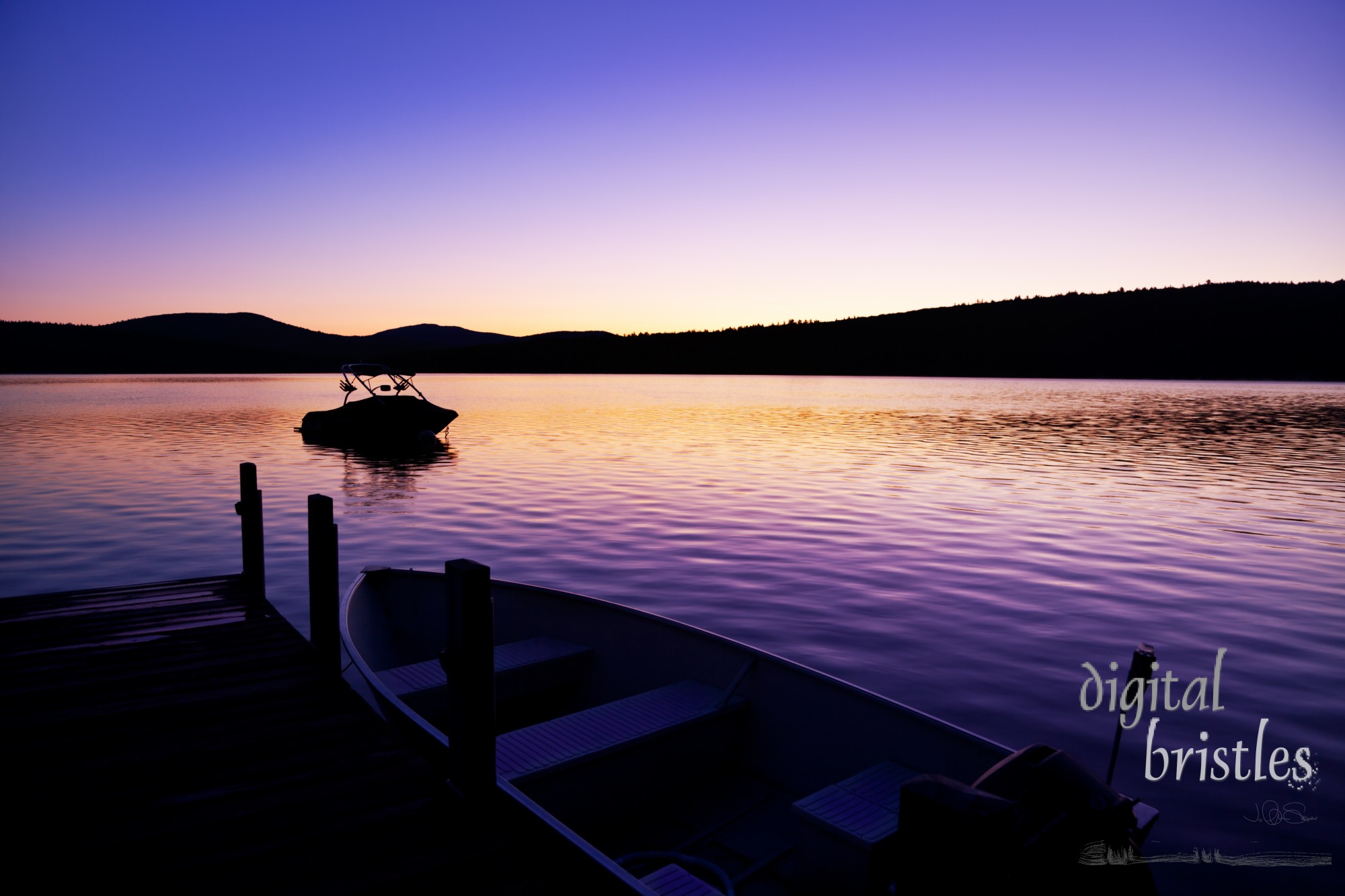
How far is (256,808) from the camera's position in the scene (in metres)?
4.54

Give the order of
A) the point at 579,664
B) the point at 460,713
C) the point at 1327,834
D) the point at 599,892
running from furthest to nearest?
the point at 579,664, the point at 1327,834, the point at 460,713, the point at 599,892

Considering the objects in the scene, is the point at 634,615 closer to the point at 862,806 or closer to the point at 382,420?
the point at 862,806

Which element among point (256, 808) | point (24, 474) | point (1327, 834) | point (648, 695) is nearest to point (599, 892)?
point (256, 808)

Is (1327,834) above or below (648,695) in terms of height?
below

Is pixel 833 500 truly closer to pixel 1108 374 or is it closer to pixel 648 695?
pixel 648 695

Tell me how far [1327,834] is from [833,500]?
16.3 meters

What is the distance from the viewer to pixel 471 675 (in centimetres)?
452

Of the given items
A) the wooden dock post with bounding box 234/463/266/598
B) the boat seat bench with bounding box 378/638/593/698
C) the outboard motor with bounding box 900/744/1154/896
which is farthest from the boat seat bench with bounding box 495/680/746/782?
the wooden dock post with bounding box 234/463/266/598

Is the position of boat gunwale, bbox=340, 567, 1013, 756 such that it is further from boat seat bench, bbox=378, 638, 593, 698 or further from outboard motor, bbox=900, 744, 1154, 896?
outboard motor, bbox=900, 744, 1154, 896

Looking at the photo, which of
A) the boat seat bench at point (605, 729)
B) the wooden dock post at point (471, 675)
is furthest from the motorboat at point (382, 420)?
the wooden dock post at point (471, 675)

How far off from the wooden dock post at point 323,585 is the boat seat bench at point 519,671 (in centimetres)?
58

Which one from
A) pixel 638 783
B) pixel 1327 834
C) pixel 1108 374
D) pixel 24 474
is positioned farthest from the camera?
pixel 1108 374

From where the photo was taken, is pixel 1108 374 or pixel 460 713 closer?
pixel 460 713

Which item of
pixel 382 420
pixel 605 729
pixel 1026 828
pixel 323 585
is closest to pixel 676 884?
pixel 605 729
